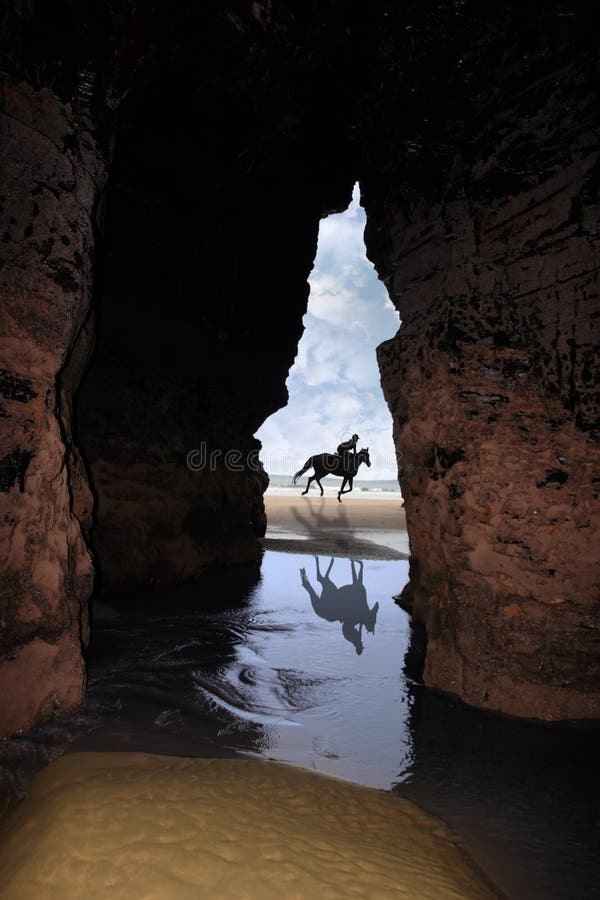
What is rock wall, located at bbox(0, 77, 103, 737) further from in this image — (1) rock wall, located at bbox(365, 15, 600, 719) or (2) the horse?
(2) the horse

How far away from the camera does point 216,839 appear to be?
53.6 inches

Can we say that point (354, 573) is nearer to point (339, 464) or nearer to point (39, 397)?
point (39, 397)

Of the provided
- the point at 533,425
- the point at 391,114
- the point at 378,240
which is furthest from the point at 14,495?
the point at 391,114

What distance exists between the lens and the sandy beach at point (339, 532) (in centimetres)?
848

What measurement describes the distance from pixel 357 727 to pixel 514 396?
1.99 metres

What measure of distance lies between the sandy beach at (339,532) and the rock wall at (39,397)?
593 centimetres

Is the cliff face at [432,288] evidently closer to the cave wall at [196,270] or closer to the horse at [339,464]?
the cave wall at [196,270]

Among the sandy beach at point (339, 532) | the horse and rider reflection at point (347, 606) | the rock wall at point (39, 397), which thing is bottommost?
the horse and rider reflection at point (347, 606)

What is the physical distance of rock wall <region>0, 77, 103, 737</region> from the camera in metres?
2.19

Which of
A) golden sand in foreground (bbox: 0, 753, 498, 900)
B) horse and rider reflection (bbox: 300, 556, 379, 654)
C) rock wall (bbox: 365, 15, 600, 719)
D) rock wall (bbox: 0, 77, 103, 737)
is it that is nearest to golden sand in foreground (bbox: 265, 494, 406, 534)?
horse and rider reflection (bbox: 300, 556, 379, 654)

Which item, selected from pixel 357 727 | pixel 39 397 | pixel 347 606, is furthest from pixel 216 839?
pixel 347 606

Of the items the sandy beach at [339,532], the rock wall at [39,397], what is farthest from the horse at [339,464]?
the rock wall at [39,397]

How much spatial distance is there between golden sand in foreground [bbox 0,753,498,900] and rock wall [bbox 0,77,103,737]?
2.10 ft

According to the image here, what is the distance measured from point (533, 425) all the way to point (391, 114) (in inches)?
106
